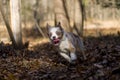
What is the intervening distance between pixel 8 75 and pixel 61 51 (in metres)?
2.01

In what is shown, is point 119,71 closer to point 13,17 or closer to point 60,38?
point 60,38

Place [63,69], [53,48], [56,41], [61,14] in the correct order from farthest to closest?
[61,14] < [53,48] < [56,41] < [63,69]

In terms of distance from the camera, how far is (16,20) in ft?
57.1

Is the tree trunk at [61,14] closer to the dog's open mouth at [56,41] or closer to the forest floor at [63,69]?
the forest floor at [63,69]

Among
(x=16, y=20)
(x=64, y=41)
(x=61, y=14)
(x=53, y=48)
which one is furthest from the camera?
(x=61, y=14)

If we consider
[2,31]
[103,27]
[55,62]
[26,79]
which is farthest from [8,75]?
[103,27]

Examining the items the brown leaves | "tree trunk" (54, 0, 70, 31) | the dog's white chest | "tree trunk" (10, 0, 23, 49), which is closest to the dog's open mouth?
the dog's white chest

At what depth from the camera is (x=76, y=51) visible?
10734 mm

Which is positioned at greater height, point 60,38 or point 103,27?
point 60,38

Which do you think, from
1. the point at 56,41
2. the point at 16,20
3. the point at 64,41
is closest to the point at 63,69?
the point at 56,41

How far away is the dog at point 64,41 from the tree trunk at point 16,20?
6.79 metres

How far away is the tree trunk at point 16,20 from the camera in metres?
17.0

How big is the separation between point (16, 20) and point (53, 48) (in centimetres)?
228

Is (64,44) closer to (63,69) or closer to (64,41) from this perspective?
(64,41)
